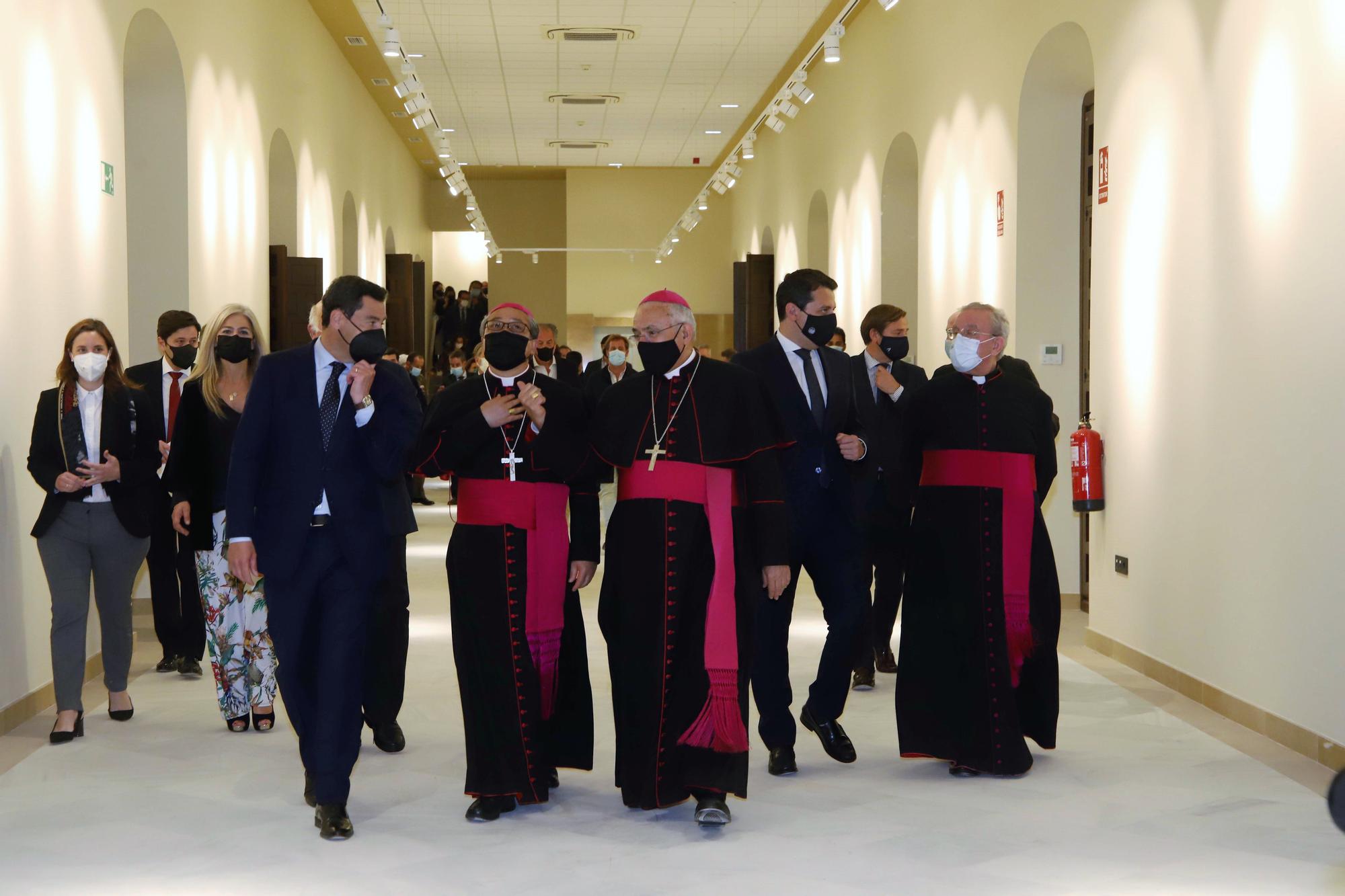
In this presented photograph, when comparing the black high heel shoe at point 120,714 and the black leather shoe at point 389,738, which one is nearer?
the black leather shoe at point 389,738

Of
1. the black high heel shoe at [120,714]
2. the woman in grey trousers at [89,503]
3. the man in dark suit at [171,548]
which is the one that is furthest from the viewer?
the man in dark suit at [171,548]

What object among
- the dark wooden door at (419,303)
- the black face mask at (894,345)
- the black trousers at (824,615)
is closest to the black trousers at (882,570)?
the black face mask at (894,345)

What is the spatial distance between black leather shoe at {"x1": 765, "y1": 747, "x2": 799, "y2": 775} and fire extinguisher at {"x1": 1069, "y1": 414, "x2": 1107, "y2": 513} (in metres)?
3.25

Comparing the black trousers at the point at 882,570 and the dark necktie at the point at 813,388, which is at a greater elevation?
the dark necktie at the point at 813,388

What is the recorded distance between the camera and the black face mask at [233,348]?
585 cm

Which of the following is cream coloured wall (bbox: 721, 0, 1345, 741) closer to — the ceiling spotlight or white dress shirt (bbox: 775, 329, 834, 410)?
the ceiling spotlight

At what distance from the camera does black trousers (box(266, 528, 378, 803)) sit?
4.46m

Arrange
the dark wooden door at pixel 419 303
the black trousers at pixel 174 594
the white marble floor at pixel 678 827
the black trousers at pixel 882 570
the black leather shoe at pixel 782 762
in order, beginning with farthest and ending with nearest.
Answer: the dark wooden door at pixel 419 303
the black trousers at pixel 174 594
the black trousers at pixel 882 570
the black leather shoe at pixel 782 762
the white marble floor at pixel 678 827

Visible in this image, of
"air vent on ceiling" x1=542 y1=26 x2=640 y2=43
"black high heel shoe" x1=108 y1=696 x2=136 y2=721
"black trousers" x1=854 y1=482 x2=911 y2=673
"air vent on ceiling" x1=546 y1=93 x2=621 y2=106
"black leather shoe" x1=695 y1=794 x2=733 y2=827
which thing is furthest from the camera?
"air vent on ceiling" x1=546 y1=93 x2=621 y2=106

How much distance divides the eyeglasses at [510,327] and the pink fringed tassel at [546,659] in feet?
3.16

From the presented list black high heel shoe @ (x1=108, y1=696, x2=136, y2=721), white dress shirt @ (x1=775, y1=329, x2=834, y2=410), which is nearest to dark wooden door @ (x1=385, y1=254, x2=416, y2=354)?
black high heel shoe @ (x1=108, y1=696, x2=136, y2=721)

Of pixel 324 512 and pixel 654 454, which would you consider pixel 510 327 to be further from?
pixel 324 512

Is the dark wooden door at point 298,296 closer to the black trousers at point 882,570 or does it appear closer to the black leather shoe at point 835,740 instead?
the black trousers at point 882,570

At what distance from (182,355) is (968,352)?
3751 millimetres
